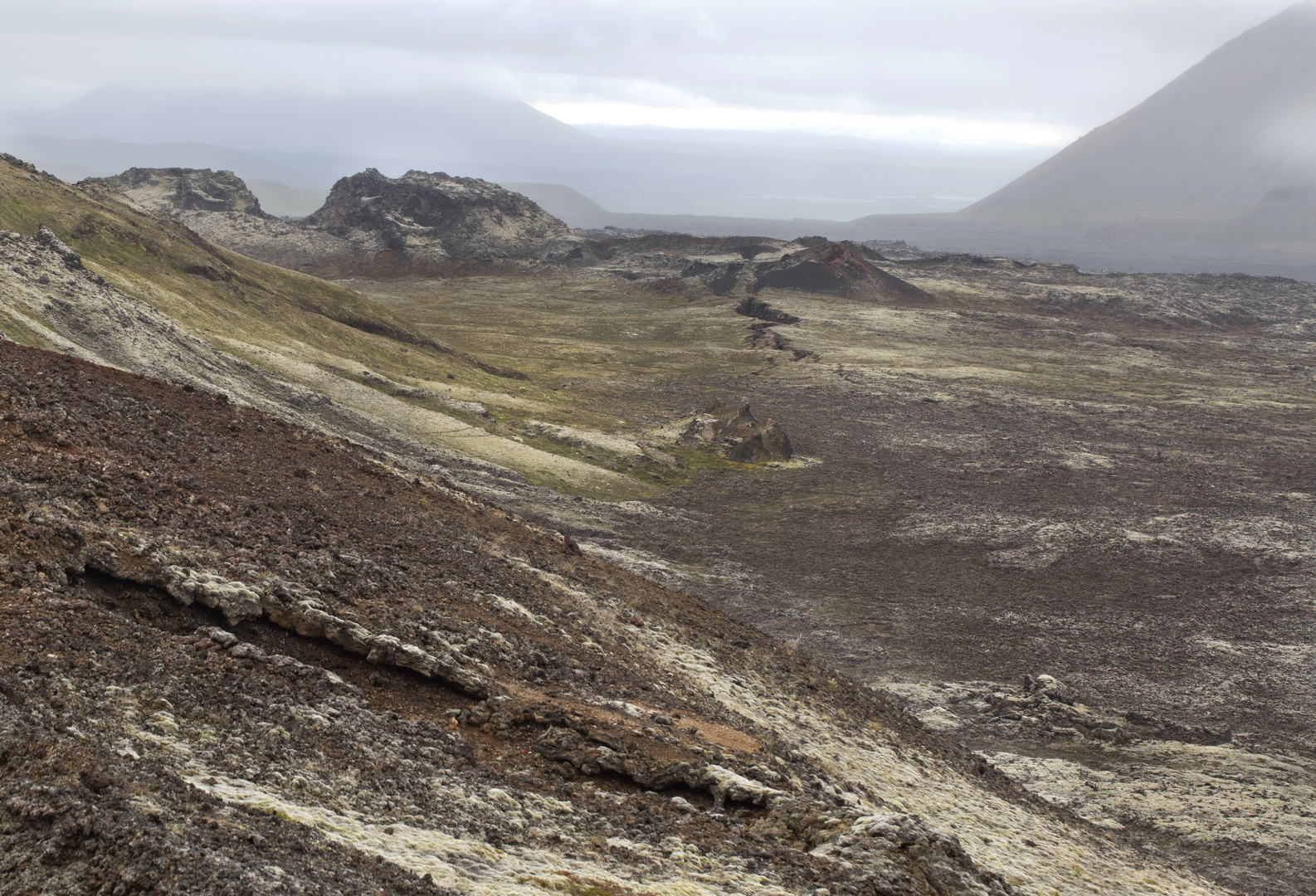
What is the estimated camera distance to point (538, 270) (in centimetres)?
12519

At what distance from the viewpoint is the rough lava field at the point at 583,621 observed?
29.2 ft

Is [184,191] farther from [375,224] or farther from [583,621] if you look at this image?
[583,621]

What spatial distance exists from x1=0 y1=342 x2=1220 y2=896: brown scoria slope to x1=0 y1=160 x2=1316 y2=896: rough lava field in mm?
64

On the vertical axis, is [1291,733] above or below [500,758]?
below

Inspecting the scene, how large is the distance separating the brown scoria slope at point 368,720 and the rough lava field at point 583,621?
0.21 feet

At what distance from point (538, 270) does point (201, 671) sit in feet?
394

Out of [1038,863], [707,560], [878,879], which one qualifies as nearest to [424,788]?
[878,879]

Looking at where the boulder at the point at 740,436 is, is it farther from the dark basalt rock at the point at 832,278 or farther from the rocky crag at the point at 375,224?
the rocky crag at the point at 375,224

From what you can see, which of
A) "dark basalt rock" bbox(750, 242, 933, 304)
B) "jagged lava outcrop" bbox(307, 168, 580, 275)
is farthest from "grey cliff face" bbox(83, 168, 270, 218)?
"dark basalt rock" bbox(750, 242, 933, 304)

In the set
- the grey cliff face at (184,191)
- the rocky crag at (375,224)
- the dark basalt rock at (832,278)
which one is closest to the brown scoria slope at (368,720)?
the dark basalt rock at (832,278)

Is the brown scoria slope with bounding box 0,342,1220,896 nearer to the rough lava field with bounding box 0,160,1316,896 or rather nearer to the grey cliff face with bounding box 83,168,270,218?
the rough lava field with bounding box 0,160,1316,896

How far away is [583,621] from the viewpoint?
1792cm

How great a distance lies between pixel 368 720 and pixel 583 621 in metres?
7.71

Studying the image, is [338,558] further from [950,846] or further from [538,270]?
[538,270]
